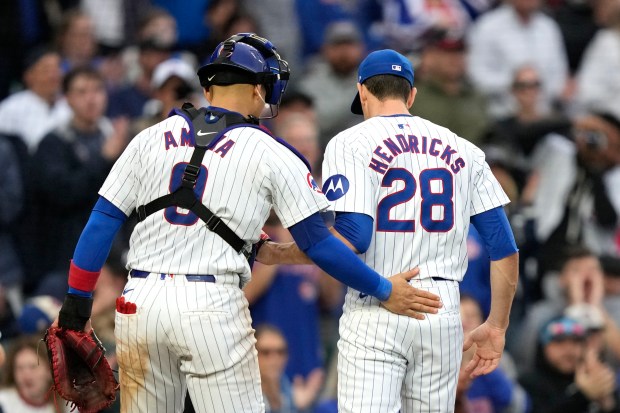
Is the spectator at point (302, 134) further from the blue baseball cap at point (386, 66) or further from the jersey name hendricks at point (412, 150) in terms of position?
the jersey name hendricks at point (412, 150)

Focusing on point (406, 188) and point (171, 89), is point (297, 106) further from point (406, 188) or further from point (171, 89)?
point (406, 188)

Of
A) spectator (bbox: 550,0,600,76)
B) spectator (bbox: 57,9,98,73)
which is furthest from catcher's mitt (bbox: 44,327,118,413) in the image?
spectator (bbox: 550,0,600,76)

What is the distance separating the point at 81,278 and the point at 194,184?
2.21 feet

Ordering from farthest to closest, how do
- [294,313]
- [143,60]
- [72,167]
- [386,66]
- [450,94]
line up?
[143,60]
[450,94]
[72,167]
[294,313]
[386,66]

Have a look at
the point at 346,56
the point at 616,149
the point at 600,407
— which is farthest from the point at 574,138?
the point at 600,407

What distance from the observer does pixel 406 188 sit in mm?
5891

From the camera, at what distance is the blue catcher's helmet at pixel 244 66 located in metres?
5.76

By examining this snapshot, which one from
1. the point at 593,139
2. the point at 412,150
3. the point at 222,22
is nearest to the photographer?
the point at 412,150

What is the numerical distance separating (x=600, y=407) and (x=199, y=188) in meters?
5.03

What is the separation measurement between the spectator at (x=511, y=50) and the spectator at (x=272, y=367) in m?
4.20

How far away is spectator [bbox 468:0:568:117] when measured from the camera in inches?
485

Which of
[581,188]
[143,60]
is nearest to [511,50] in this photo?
[581,188]

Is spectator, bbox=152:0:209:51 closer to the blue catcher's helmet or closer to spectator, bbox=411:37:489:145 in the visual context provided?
spectator, bbox=411:37:489:145

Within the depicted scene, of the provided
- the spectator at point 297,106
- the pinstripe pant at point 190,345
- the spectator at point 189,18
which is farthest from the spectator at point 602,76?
the pinstripe pant at point 190,345
